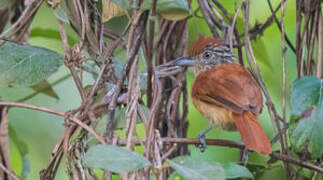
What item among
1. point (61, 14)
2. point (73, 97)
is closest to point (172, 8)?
point (61, 14)

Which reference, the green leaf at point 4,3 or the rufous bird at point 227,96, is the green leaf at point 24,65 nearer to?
the green leaf at point 4,3

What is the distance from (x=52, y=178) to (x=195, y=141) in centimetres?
53

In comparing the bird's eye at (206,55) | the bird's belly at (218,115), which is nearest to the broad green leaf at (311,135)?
the bird's belly at (218,115)

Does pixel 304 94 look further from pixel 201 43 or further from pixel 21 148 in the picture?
pixel 21 148

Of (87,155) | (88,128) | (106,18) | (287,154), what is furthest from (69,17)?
(287,154)

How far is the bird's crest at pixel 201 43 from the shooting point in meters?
2.99

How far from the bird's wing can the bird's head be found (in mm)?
132

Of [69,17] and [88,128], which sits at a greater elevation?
[69,17]

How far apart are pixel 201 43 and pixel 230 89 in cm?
46

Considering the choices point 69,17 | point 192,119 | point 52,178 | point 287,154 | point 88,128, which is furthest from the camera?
point 192,119

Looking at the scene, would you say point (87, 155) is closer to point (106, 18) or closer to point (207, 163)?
point (207, 163)

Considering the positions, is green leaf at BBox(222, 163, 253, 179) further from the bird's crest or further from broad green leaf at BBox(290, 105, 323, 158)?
the bird's crest

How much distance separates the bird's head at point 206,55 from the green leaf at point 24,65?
2.37 ft

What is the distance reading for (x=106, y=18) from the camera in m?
2.02
